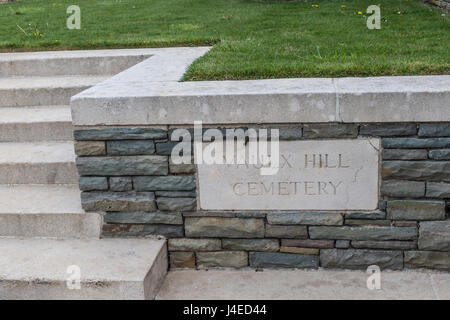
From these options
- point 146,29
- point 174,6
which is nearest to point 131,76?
point 146,29

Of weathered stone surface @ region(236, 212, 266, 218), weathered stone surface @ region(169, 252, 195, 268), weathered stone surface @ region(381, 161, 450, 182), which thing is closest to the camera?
weathered stone surface @ region(381, 161, 450, 182)

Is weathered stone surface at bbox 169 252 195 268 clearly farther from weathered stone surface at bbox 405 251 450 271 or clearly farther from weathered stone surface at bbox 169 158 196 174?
weathered stone surface at bbox 405 251 450 271

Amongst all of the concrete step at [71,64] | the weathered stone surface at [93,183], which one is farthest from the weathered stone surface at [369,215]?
the concrete step at [71,64]

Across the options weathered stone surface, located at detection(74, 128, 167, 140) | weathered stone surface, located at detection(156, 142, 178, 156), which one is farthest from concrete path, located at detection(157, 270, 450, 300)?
weathered stone surface, located at detection(74, 128, 167, 140)

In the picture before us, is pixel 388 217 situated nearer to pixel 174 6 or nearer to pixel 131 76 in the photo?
pixel 131 76

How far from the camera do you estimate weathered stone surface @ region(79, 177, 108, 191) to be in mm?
3203

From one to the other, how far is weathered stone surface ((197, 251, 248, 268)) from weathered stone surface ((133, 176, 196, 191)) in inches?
17.2

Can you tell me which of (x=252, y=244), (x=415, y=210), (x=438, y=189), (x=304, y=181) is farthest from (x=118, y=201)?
(x=438, y=189)

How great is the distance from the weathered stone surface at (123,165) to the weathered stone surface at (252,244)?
570 millimetres

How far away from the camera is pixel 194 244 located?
127 inches

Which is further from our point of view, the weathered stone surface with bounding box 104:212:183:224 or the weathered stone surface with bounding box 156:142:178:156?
the weathered stone surface with bounding box 104:212:183:224

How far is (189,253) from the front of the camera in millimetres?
3262

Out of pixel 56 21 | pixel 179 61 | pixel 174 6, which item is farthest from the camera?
pixel 174 6
